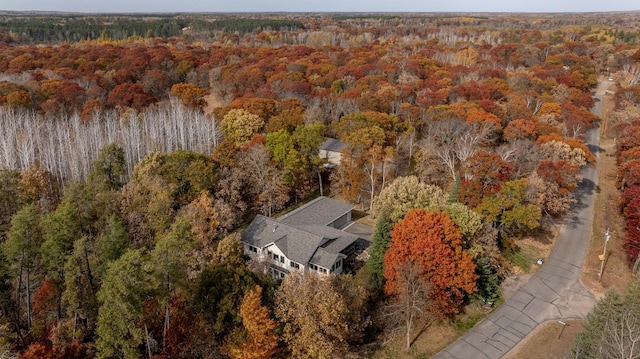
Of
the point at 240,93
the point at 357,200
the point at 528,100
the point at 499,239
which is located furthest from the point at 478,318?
the point at 240,93

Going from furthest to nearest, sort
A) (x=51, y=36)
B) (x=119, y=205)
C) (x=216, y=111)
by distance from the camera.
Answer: (x=51, y=36), (x=216, y=111), (x=119, y=205)

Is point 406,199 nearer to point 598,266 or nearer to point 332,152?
point 598,266

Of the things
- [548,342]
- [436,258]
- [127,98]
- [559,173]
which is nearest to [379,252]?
[436,258]

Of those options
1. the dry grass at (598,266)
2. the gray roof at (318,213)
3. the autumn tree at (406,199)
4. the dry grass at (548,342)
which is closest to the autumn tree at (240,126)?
the gray roof at (318,213)

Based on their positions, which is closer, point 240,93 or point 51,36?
point 240,93

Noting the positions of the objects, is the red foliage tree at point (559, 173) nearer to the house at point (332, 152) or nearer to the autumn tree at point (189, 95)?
the house at point (332, 152)

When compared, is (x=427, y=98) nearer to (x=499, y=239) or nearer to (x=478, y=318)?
(x=499, y=239)
